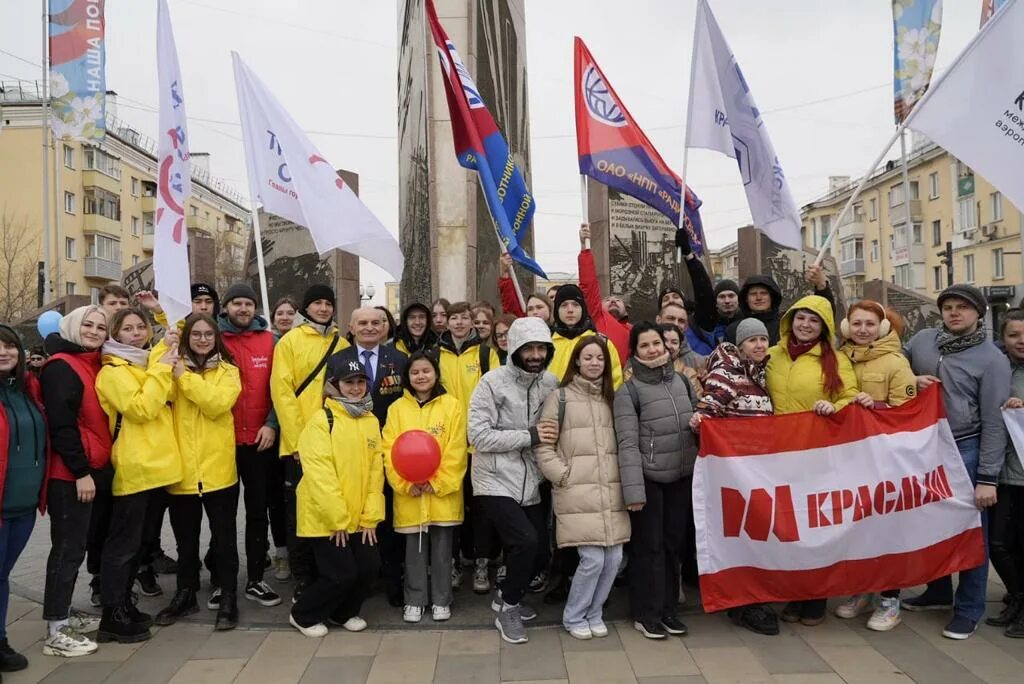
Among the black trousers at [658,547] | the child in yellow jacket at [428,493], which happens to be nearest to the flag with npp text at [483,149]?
the child in yellow jacket at [428,493]

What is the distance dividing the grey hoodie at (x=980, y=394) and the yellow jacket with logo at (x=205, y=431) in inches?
183

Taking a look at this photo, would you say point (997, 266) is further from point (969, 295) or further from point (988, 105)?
point (969, 295)

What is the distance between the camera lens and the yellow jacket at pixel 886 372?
4797mm

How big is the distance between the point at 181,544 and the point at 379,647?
156cm

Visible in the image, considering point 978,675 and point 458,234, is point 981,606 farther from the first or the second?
point 458,234

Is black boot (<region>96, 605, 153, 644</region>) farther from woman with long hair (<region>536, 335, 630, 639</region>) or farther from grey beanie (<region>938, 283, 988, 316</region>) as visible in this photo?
grey beanie (<region>938, 283, 988, 316</region>)

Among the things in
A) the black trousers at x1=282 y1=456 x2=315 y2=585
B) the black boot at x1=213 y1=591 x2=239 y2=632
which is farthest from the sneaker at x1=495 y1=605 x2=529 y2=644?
the black boot at x1=213 y1=591 x2=239 y2=632

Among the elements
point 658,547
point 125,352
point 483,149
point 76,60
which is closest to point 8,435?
point 125,352

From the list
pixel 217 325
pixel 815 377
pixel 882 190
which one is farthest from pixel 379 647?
pixel 882 190

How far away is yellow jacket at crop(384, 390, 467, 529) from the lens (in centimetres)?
487

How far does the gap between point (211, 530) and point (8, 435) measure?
136 cm

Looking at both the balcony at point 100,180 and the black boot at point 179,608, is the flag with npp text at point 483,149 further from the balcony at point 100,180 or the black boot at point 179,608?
the balcony at point 100,180

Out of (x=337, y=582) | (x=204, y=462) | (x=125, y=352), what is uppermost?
(x=125, y=352)

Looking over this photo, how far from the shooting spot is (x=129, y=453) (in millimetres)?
4562
